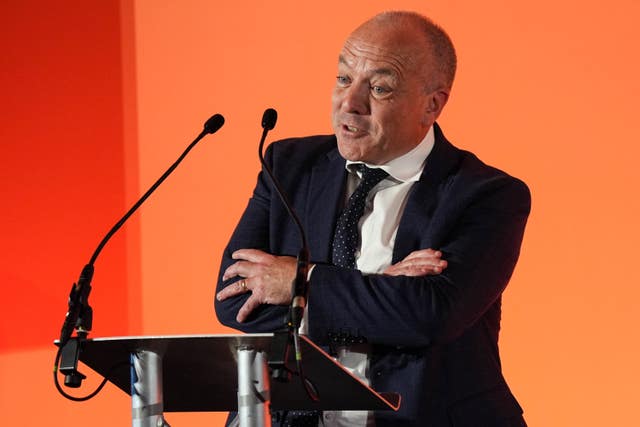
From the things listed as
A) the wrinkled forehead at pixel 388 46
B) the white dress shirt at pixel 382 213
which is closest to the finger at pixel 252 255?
the white dress shirt at pixel 382 213

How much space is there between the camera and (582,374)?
3732 millimetres

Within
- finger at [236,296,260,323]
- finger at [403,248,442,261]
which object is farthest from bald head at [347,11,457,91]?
finger at [236,296,260,323]

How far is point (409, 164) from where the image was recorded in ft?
9.69

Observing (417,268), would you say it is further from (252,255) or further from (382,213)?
(252,255)

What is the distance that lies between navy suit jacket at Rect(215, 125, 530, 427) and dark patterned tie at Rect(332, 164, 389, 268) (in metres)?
0.03

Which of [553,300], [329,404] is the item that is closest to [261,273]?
[329,404]

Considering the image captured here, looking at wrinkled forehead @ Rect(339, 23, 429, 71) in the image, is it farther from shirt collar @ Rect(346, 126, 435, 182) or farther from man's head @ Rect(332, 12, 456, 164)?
shirt collar @ Rect(346, 126, 435, 182)

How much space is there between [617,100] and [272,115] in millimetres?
1723

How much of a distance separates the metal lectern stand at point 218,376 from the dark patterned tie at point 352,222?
0.54 meters

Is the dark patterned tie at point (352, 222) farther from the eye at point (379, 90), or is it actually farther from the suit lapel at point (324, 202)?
the eye at point (379, 90)

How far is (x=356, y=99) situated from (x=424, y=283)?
1.83ft

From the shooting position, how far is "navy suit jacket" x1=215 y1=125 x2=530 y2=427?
2590 mm

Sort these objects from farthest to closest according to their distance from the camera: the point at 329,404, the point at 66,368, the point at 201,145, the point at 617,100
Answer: the point at 201,145 < the point at 617,100 < the point at 329,404 < the point at 66,368

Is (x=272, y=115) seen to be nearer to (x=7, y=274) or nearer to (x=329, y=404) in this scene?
(x=329, y=404)
